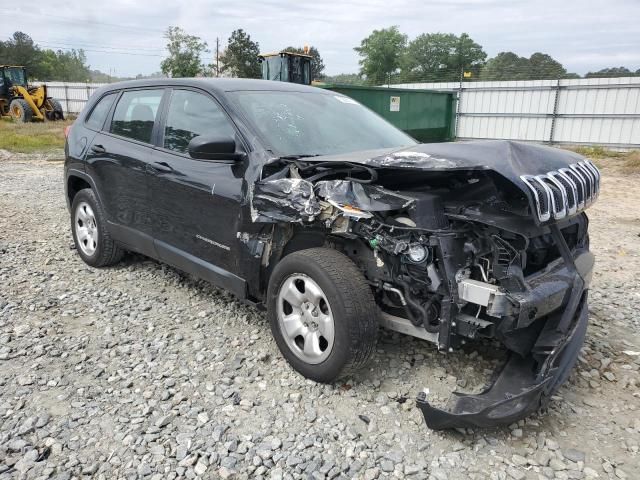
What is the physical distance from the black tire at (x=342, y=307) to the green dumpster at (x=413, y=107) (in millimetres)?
8163

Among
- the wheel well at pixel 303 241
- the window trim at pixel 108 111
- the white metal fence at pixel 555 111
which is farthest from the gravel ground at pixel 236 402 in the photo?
the white metal fence at pixel 555 111

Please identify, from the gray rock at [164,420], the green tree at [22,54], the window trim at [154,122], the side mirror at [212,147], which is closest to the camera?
the gray rock at [164,420]

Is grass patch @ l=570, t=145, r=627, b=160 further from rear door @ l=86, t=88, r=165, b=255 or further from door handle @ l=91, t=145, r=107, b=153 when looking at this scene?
door handle @ l=91, t=145, r=107, b=153

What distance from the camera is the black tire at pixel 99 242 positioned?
184 inches

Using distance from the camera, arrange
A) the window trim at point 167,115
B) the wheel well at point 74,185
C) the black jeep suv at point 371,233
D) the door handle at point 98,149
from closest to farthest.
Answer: the black jeep suv at point 371,233
the window trim at point 167,115
the door handle at point 98,149
the wheel well at point 74,185

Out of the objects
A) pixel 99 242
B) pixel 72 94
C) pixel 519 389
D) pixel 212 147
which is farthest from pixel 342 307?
pixel 72 94

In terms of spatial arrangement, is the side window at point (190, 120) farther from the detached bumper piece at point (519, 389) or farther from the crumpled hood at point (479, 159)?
the detached bumper piece at point (519, 389)

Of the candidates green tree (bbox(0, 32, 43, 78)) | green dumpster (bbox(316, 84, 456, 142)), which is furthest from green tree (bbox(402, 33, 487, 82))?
green dumpster (bbox(316, 84, 456, 142))

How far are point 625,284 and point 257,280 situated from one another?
3.45 metres

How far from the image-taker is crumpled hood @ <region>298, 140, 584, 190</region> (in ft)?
8.21

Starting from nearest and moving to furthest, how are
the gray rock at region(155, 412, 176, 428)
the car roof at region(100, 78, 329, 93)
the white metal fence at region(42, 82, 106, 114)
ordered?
the gray rock at region(155, 412, 176, 428)
the car roof at region(100, 78, 329, 93)
the white metal fence at region(42, 82, 106, 114)

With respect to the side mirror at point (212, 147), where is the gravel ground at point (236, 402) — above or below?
below

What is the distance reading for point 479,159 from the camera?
2.55m

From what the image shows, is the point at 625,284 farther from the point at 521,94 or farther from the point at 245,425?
the point at 521,94
